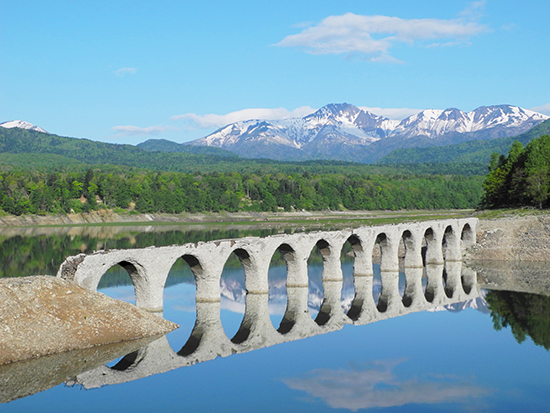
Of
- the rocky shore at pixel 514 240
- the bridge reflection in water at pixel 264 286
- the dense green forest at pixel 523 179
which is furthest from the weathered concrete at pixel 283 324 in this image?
the dense green forest at pixel 523 179

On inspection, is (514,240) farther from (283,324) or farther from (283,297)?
(283,324)

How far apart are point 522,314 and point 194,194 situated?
396 feet

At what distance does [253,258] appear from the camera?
43.5 metres

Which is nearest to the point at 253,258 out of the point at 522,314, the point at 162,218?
the point at 522,314

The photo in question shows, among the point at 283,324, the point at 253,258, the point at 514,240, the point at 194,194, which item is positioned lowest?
the point at 283,324

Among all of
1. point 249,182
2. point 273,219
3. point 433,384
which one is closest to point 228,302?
point 433,384

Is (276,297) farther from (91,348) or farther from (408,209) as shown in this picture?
(408,209)

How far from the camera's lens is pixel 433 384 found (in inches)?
1093

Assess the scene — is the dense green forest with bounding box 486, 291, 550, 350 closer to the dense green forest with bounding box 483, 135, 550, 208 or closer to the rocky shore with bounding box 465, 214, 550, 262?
the rocky shore with bounding box 465, 214, 550, 262

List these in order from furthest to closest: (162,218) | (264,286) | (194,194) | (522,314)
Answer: (194,194), (162,218), (264,286), (522,314)

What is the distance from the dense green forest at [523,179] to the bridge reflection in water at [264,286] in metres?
25.3

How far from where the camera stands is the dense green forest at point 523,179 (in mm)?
83250

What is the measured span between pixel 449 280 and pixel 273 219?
88464mm

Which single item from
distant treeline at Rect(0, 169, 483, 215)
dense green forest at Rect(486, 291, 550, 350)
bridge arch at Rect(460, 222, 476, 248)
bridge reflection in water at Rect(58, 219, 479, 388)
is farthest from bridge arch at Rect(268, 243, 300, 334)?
distant treeline at Rect(0, 169, 483, 215)
